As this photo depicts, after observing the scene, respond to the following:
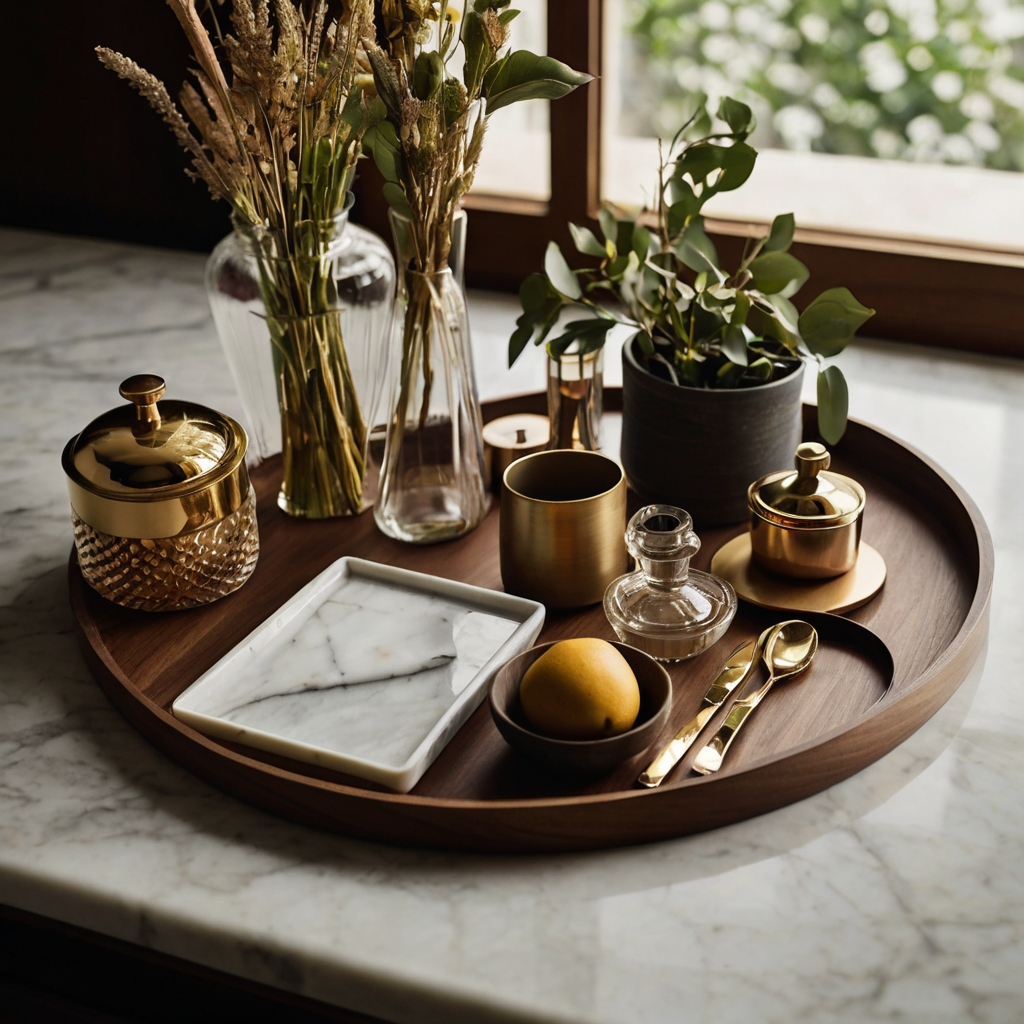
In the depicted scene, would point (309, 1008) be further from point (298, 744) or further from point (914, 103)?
point (914, 103)

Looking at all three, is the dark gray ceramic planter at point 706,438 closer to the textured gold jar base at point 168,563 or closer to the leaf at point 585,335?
the leaf at point 585,335

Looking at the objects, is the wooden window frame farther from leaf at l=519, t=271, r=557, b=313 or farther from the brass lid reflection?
the brass lid reflection

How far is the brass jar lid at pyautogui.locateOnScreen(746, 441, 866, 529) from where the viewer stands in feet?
3.07

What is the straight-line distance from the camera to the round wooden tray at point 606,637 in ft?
2.42

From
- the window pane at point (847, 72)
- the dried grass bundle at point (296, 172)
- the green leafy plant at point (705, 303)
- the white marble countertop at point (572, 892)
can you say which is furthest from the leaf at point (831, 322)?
the window pane at point (847, 72)

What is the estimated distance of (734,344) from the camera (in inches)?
38.0

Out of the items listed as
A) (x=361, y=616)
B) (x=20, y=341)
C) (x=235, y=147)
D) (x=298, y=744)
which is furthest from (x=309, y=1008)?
(x=20, y=341)

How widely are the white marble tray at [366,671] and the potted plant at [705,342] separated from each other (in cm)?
20

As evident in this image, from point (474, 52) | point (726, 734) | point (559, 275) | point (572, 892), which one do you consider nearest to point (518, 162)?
point (559, 275)

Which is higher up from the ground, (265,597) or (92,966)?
(265,597)

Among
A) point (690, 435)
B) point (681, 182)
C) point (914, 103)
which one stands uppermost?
point (681, 182)

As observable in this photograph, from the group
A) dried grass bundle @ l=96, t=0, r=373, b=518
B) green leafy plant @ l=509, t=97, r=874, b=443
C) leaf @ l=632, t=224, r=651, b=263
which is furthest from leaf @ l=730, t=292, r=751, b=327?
dried grass bundle @ l=96, t=0, r=373, b=518

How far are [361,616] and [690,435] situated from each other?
1.01 feet

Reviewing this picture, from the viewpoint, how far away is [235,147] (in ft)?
3.03
